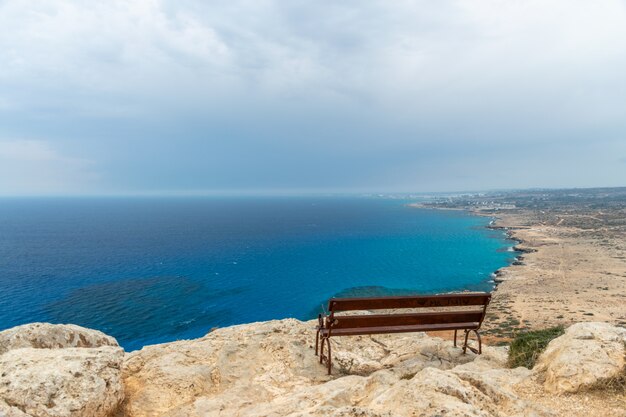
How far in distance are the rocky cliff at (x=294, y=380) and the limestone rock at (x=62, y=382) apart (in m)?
0.02

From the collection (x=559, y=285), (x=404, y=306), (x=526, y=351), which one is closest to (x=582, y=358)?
(x=526, y=351)

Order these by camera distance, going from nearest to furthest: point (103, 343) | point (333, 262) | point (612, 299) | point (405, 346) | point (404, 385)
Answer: point (404, 385) < point (405, 346) < point (103, 343) < point (612, 299) < point (333, 262)

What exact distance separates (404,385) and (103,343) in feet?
33.1

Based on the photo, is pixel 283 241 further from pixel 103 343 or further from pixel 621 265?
pixel 103 343

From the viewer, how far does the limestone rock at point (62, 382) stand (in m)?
5.32

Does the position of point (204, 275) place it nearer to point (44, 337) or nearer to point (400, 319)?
point (44, 337)

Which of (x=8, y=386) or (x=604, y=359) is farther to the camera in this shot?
(x=604, y=359)

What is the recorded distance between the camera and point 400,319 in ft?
27.2

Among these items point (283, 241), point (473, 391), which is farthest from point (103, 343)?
point (283, 241)

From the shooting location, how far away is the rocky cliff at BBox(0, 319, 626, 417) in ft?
16.7

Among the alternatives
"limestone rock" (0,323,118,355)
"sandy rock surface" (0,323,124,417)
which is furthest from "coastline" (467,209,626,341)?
"sandy rock surface" (0,323,124,417)

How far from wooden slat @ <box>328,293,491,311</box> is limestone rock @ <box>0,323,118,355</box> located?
8.06 metres

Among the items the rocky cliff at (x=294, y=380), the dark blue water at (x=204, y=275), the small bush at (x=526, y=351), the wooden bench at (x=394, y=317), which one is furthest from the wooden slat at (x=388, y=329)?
the dark blue water at (x=204, y=275)

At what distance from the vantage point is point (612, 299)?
4147cm
